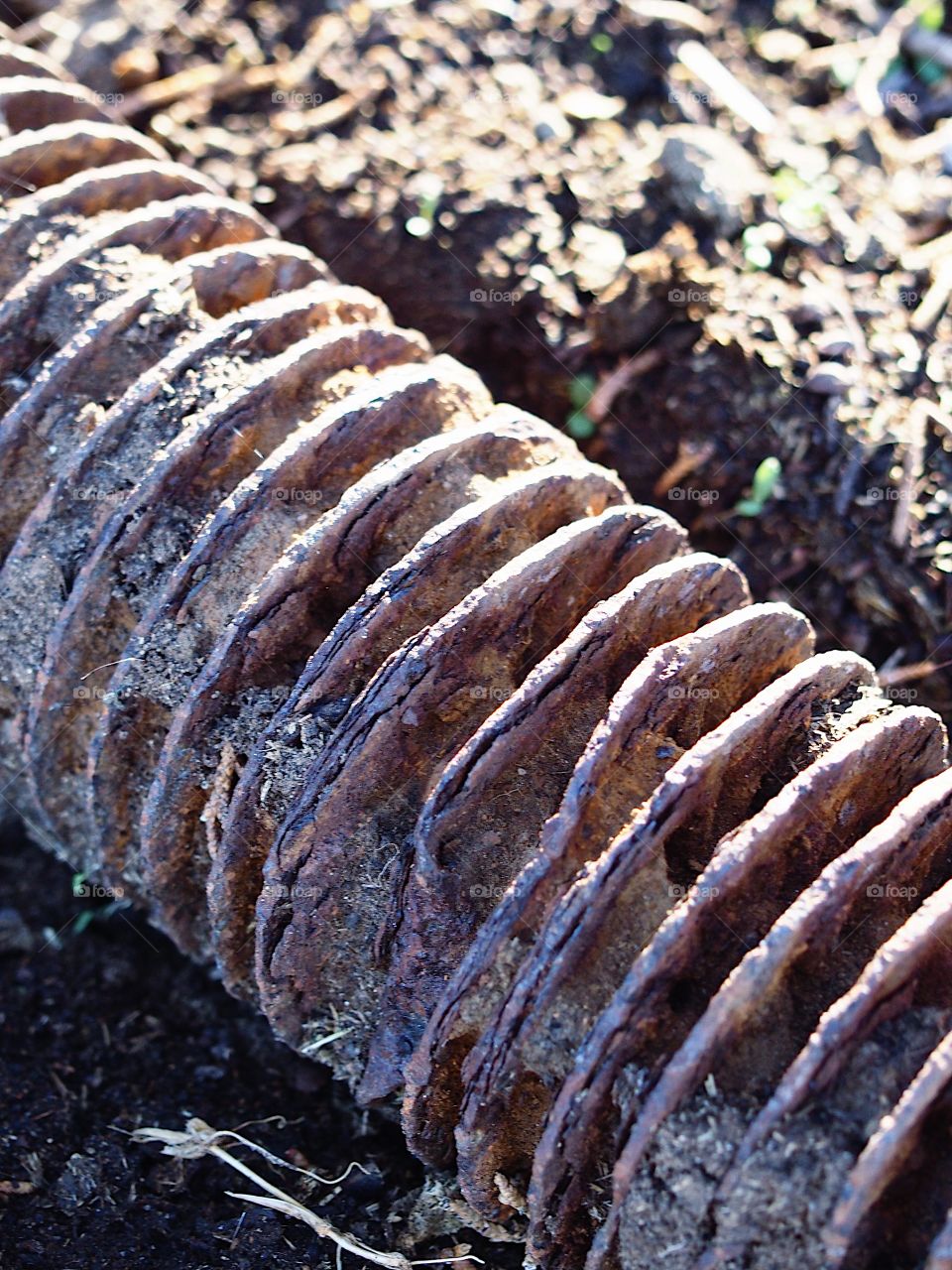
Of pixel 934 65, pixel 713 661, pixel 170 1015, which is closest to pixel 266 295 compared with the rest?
pixel 713 661

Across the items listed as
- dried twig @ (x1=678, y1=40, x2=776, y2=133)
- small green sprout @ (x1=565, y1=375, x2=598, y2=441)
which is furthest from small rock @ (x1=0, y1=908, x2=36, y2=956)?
dried twig @ (x1=678, y1=40, x2=776, y2=133)

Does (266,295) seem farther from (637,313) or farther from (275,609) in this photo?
(637,313)

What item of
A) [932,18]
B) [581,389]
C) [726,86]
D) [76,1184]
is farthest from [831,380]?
[76,1184]

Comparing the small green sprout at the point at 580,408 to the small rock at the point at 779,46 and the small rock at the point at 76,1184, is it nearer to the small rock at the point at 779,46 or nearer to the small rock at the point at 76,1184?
the small rock at the point at 779,46

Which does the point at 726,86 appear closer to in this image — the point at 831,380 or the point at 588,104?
the point at 588,104

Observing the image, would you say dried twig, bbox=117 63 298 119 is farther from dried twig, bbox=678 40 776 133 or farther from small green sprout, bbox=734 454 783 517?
small green sprout, bbox=734 454 783 517

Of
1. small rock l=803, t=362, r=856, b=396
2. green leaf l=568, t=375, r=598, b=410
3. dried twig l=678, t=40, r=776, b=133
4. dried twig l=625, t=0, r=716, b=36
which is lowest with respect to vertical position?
green leaf l=568, t=375, r=598, b=410
